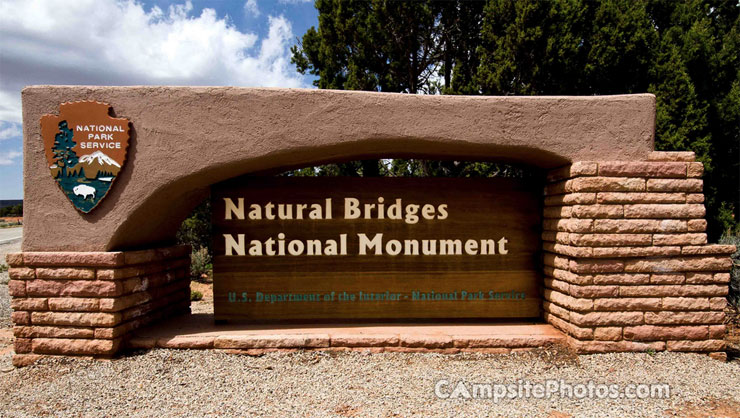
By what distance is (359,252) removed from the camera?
5.02 m

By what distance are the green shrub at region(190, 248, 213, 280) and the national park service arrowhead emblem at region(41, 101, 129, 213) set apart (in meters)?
7.63

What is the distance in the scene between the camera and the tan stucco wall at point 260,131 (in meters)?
4.39

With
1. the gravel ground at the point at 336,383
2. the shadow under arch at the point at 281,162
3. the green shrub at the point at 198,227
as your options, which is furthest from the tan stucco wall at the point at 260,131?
the green shrub at the point at 198,227

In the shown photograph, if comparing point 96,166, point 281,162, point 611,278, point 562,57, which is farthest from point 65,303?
point 562,57

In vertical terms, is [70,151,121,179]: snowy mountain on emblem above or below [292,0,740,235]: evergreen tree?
below

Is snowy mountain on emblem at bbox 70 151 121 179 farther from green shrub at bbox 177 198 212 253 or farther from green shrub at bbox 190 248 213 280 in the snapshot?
green shrub at bbox 177 198 212 253

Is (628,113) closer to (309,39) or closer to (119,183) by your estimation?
(119,183)

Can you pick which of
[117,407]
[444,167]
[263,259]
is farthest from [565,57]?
[117,407]

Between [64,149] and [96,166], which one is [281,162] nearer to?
[96,166]

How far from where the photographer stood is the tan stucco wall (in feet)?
14.4

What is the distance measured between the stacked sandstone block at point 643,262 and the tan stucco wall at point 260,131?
0.36 metres

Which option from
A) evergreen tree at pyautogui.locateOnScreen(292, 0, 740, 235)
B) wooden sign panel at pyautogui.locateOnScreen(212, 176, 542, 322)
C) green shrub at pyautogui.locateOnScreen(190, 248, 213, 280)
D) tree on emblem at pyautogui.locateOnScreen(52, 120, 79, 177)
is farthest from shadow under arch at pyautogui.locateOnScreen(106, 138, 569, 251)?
green shrub at pyautogui.locateOnScreen(190, 248, 213, 280)

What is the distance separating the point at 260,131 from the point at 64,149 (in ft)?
6.54

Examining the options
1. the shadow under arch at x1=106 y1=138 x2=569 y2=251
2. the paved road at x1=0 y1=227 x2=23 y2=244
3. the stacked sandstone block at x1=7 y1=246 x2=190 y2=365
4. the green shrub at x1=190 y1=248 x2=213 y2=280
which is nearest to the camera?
the stacked sandstone block at x1=7 y1=246 x2=190 y2=365
